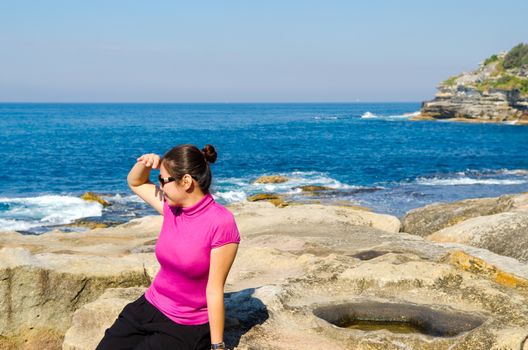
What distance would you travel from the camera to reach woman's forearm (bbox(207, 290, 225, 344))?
15.9 feet

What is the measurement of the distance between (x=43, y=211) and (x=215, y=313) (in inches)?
1087

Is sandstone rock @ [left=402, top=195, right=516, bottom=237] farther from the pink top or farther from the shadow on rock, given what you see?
the pink top

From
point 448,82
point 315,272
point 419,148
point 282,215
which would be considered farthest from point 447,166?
point 448,82

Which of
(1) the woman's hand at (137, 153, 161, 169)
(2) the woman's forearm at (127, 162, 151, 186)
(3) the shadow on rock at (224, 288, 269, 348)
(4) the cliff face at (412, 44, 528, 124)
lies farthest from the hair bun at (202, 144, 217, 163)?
(4) the cliff face at (412, 44, 528, 124)

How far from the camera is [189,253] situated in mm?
4902

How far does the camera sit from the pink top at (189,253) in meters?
4.86

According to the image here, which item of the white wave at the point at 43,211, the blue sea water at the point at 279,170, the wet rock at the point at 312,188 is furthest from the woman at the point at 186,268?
the wet rock at the point at 312,188

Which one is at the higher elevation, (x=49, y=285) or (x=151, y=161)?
(x=151, y=161)

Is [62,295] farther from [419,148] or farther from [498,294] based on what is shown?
[419,148]

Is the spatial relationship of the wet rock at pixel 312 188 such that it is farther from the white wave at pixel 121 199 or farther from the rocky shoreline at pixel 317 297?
the rocky shoreline at pixel 317 297

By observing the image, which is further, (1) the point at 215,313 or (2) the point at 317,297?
(2) the point at 317,297

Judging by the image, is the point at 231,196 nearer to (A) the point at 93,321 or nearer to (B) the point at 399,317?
(B) the point at 399,317

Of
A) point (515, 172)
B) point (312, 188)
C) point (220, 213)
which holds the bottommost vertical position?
point (515, 172)

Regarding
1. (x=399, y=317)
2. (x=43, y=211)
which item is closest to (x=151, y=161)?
(x=399, y=317)
